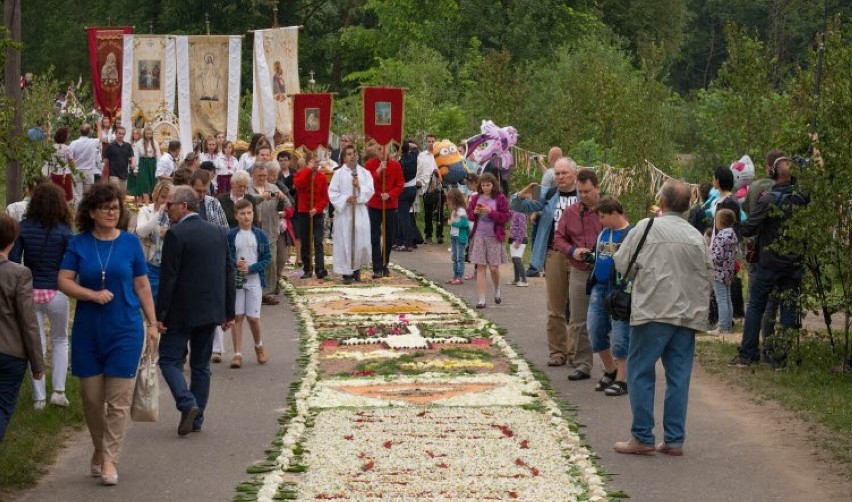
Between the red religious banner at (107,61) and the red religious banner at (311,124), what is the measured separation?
33.1ft

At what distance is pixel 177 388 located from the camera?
1197 centimetres

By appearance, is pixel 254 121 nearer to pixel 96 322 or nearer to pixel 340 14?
pixel 96 322

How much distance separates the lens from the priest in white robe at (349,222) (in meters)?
23.3

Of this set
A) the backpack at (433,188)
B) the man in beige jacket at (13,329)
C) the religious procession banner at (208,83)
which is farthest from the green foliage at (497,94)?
the man in beige jacket at (13,329)

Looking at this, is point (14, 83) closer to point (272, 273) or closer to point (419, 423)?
point (272, 273)

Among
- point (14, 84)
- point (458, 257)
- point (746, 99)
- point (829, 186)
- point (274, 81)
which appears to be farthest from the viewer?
point (274, 81)

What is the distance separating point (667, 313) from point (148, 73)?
80.6 feet

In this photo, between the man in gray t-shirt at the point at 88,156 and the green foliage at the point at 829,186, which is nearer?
the green foliage at the point at 829,186

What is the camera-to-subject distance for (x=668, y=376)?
11594mm

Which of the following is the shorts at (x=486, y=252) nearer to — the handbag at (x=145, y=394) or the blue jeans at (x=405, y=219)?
Answer: the blue jeans at (x=405, y=219)

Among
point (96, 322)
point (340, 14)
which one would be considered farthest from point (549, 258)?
point (340, 14)

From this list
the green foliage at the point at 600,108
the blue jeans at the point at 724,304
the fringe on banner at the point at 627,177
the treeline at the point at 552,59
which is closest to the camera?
Result: the blue jeans at the point at 724,304

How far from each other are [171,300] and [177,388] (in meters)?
0.66

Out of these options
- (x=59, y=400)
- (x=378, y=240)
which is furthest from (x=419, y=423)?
(x=378, y=240)
